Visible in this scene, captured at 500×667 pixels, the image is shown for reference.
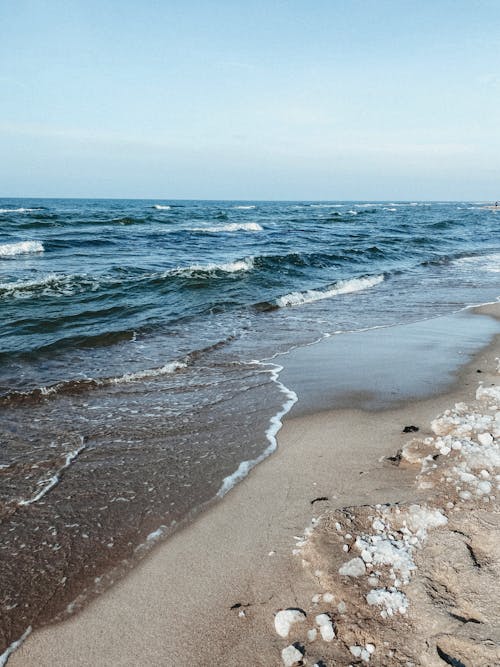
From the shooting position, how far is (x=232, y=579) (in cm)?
252

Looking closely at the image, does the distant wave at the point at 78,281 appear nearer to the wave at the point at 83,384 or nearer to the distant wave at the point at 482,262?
the wave at the point at 83,384

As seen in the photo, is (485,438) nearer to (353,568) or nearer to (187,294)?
(353,568)

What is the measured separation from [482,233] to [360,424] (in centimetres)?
3596

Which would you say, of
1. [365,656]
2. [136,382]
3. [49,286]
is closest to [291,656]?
[365,656]

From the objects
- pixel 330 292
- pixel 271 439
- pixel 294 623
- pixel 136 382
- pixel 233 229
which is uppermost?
pixel 233 229

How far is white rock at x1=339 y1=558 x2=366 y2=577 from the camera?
7.82 feet

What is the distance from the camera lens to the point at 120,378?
6.14m

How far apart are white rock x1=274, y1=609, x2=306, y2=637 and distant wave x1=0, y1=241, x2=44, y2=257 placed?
19.4m

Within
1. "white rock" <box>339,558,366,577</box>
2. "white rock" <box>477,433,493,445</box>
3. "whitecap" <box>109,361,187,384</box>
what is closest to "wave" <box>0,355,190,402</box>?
"whitecap" <box>109,361,187,384</box>

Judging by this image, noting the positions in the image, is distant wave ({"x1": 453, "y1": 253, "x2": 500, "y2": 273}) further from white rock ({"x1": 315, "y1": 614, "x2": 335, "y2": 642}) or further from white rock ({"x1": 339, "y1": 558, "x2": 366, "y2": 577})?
white rock ({"x1": 315, "y1": 614, "x2": 335, "y2": 642})

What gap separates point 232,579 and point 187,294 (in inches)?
398

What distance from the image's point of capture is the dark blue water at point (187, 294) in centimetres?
759

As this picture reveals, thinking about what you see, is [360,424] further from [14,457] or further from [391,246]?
[391,246]

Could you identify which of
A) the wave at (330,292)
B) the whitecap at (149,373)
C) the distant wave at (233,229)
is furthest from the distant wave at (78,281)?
the distant wave at (233,229)
